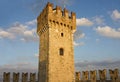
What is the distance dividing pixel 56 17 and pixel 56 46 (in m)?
3.21

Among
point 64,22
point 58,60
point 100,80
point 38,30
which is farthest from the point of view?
point 38,30

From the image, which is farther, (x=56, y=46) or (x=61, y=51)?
(x=61, y=51)

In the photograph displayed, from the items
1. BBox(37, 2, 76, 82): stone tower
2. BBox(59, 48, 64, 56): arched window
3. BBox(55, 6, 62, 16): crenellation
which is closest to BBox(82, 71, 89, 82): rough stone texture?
BBox(37, 2, 76, 82): stone tower

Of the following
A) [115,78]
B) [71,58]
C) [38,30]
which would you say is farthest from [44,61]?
[115,78]

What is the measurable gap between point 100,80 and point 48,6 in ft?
31.0

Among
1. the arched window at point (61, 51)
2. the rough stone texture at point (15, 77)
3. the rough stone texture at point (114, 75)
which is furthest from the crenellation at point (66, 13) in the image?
the rough stone texture at point (15, 77)

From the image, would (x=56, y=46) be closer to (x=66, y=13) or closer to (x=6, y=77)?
(x=66, y=13)

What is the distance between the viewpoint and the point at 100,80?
18.6 metres

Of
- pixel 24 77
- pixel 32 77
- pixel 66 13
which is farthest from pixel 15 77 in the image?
pixel 66 13

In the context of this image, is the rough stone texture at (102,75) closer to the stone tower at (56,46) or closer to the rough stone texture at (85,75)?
the rough stone texture at (85,75)

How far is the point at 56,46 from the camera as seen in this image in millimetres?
20891

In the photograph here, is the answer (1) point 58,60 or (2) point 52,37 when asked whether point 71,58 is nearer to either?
(1) point 58,60

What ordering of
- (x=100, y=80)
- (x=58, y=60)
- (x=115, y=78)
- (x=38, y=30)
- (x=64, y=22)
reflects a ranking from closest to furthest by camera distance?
(x=115, y=78), (x=100, y=80), (x=58, y=60), (x=64, y=22), (x=38, y=30)

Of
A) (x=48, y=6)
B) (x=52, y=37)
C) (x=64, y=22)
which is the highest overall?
(x=48, y=6)
